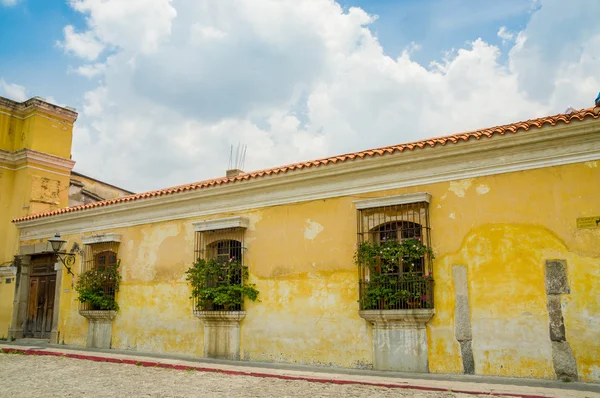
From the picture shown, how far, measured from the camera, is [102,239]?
46.5ft

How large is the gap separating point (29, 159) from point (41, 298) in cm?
470

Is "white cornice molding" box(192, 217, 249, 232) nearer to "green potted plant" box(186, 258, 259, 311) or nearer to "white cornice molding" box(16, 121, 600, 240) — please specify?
"white cornice molding" box(16, 121, 600, 240)

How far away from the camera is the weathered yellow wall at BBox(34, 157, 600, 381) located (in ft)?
26.1

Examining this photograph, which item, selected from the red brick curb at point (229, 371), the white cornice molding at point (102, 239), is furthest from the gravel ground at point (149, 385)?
the white cornice molding at point (102, 239)

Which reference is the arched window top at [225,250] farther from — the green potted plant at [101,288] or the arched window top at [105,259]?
the arched window top at [105,259]

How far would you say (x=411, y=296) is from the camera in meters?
8.99

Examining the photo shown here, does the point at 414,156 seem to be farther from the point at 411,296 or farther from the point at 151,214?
the point at 151,214

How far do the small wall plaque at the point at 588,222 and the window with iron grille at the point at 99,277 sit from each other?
436 inches

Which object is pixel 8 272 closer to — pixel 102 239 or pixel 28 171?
pixel 28 171

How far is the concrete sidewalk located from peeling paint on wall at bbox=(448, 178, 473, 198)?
3.06m

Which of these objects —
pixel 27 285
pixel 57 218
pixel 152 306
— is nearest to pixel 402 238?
pixel 152 306

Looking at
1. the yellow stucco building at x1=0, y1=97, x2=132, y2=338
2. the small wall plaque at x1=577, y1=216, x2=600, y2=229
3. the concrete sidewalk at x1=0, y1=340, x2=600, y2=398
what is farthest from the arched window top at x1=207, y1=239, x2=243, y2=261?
the yellow stucco building at x1=0, y1=97, x2=132, y2=338

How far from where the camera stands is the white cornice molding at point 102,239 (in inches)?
553

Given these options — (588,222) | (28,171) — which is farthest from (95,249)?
(588,222)
